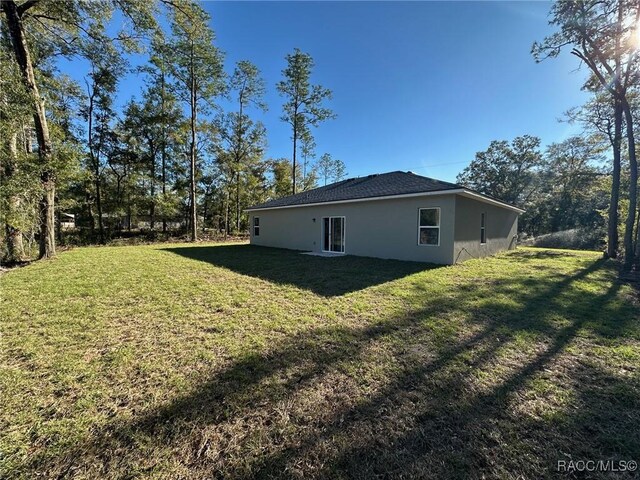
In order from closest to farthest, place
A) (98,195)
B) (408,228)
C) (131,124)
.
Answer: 1. (408,228)
2. (98,195)
3. (131,124)

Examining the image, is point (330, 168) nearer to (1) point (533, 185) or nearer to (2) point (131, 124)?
(2) point (131, 124)

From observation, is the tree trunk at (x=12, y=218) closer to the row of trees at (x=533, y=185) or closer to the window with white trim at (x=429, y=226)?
the window with white trim at (x=429, y=226)

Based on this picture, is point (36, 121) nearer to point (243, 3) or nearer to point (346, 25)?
point (243, 3)

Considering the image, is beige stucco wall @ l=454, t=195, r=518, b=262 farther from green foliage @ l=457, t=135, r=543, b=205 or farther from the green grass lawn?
green foliage @ l=457, t=135, r=543, b=205

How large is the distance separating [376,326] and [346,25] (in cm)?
1143

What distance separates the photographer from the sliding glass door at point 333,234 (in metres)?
11.4

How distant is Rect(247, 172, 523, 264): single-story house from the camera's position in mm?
8578

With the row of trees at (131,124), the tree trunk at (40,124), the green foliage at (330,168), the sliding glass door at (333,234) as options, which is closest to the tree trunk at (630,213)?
the sliding glass door at (333,234)

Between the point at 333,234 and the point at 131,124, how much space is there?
16754mm

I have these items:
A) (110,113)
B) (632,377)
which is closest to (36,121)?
(110,113)

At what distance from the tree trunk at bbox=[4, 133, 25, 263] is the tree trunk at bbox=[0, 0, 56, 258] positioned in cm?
57

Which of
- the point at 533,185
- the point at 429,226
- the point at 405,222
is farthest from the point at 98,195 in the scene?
the point at 533,185

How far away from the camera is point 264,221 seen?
15617mm

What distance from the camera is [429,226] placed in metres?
8.84
